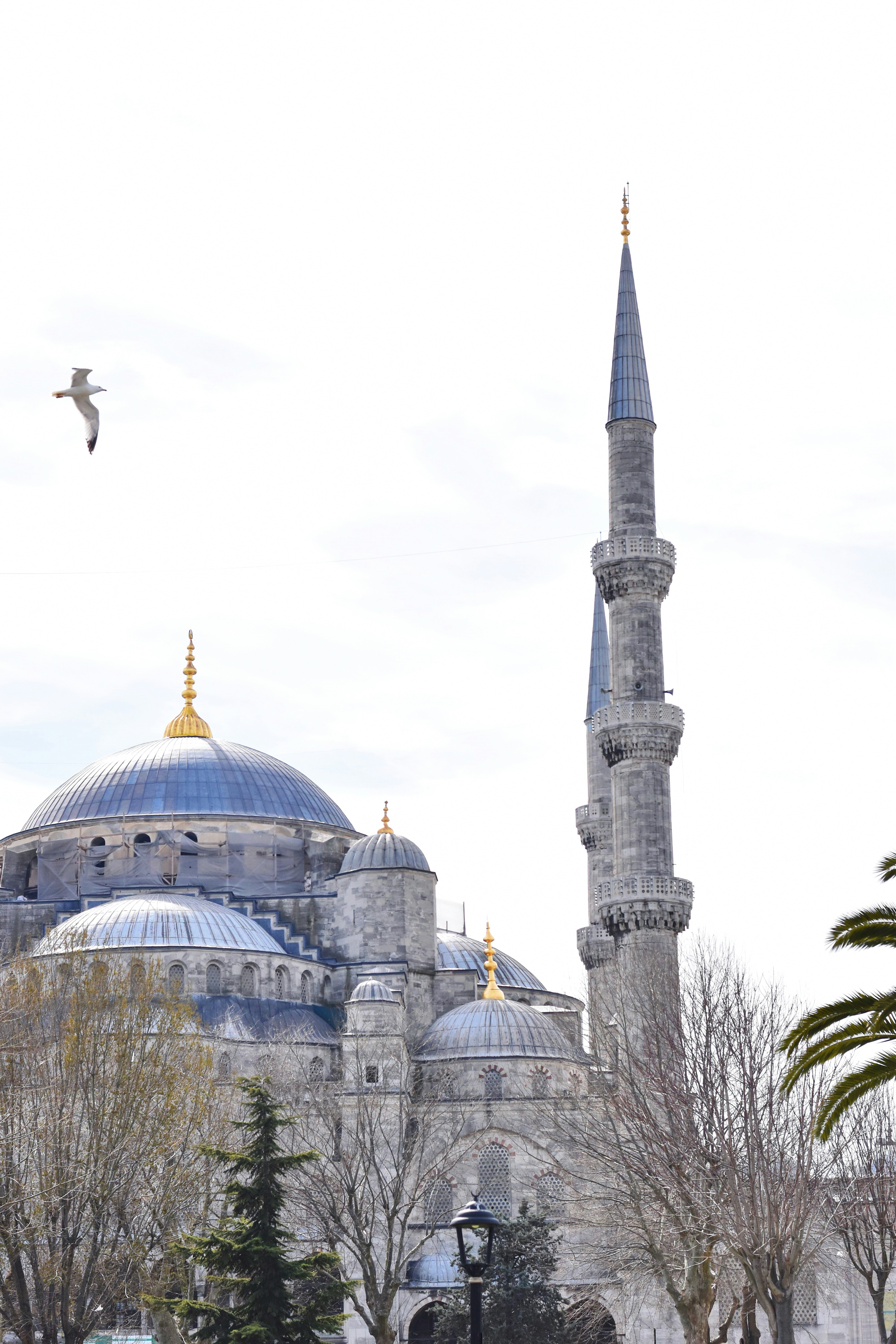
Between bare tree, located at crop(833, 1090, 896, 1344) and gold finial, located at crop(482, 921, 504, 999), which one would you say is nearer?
bare tree, located at crop(833, 1090, 896, 1344)

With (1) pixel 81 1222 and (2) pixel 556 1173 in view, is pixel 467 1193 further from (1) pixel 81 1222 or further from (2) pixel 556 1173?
(1) pixel 81 1222

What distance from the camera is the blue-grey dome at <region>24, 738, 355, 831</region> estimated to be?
55.5m

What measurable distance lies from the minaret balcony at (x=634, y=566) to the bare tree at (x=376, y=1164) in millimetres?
12503

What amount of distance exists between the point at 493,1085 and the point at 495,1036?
1522 millimetres

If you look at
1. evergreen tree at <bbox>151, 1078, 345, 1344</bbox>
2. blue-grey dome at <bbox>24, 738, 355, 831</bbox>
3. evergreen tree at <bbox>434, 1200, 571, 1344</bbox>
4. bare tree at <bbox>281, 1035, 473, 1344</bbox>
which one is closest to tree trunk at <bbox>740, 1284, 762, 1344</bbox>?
evergreen tree at <bbox>434, 1200, 571, 1344</bbox>

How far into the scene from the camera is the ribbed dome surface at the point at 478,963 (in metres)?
52.9

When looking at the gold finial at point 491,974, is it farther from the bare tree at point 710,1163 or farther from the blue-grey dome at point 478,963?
the bare tree at point 710,1163

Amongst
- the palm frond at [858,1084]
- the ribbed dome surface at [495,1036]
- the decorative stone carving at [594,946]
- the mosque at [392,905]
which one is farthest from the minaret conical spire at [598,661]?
the palm frond at [858,1084]

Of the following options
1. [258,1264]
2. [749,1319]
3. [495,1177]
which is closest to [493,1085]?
[495,1177]

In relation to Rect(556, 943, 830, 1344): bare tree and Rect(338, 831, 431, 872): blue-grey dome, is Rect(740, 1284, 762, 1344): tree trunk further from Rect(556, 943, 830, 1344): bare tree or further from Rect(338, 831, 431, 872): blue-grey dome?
Rect(338, 831, 431, 872): blue-grey dome

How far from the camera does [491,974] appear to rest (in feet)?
161

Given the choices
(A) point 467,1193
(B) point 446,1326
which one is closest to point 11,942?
(A) point 467,1193

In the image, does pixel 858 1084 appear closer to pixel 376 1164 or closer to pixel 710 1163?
pixel 710 1163

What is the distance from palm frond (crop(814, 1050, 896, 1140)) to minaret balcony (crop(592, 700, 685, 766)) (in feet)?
89.0
